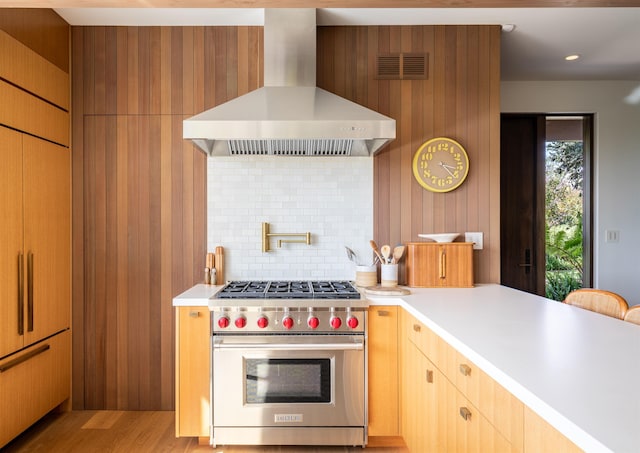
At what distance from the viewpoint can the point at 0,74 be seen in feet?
A: 7.09

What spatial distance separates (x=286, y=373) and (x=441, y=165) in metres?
1.70

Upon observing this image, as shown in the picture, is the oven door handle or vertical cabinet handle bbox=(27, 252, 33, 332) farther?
vertical cabinet handle bbox=(27, 252, 33, 332)

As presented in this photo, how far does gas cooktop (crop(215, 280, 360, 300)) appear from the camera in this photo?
231 centimetres

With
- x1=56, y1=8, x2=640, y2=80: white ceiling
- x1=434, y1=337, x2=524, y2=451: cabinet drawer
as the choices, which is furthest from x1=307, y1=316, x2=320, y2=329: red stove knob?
x1=56, y1=8, x2=640, y2=80: white ceiling

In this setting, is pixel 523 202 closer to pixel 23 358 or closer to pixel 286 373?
pixel 286 373

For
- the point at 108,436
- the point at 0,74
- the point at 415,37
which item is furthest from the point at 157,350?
the point at 415,37

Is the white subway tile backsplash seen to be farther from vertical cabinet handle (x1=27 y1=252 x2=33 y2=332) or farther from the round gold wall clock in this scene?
vertical cabinet handle (x1=27 y1=252 x2=33 y2=332)

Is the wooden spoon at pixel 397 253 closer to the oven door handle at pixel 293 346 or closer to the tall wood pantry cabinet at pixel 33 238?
the oven door handle at pixel 293 346

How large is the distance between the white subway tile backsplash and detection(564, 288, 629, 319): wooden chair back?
126cm

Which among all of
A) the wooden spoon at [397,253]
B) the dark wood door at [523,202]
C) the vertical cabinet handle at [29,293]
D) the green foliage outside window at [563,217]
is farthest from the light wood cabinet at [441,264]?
the green foliage outside window at [563,217]

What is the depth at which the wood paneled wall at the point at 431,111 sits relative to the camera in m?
2.86

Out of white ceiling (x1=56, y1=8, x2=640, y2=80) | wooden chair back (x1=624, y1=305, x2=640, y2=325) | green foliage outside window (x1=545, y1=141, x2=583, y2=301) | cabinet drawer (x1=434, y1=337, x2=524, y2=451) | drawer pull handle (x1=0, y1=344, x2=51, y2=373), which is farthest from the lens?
green foliage outside window (x1=545, y1=141, x2=583, y2=301)

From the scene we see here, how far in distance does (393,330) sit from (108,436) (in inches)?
71.7

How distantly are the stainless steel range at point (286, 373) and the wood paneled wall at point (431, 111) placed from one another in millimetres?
849
